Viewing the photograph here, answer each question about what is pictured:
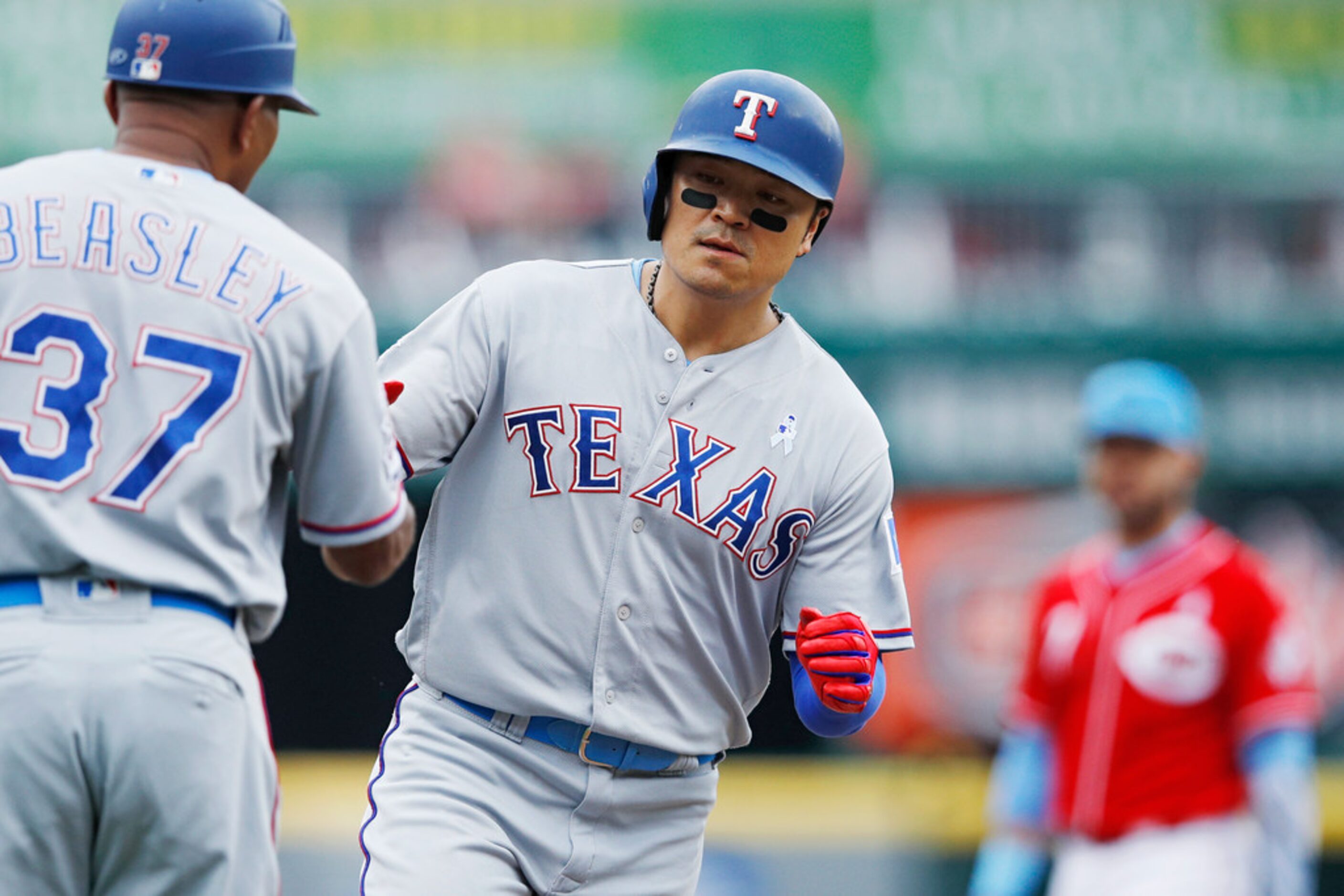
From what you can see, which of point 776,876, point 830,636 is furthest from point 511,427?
point 776,876

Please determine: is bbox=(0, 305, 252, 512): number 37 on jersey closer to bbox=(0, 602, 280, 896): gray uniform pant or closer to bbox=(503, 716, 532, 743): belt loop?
bbox=(0, 602, 280, 896): gray uniform pant

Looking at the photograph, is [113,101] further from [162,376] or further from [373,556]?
[373,556]

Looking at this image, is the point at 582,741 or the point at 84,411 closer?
the point at 84,411

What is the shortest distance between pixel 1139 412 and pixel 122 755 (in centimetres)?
405

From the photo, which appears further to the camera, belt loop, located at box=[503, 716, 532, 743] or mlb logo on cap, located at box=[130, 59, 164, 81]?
belt loop, located at box=[503, 716, 532, 743]

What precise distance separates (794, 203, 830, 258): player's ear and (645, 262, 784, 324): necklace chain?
131 millimetres

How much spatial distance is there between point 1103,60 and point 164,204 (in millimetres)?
7227

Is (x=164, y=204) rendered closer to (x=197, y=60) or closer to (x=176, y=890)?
(x=197, y=60)

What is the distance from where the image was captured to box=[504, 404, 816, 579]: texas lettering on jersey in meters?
3.75

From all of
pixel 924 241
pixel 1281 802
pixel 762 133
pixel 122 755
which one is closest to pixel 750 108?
pixel 762 133

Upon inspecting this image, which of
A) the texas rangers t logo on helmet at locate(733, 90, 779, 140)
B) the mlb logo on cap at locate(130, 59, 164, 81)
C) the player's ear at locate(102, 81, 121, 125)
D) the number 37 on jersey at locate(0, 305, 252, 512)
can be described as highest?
the texas rangers t logo on helmet at locate(733, 90, 779, 140)

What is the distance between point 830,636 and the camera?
12.0 feet

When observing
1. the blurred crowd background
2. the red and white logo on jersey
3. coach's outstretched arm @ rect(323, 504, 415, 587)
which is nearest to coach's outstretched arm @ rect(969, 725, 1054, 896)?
the red and white logo on jersey

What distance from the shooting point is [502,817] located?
12.0 ft
